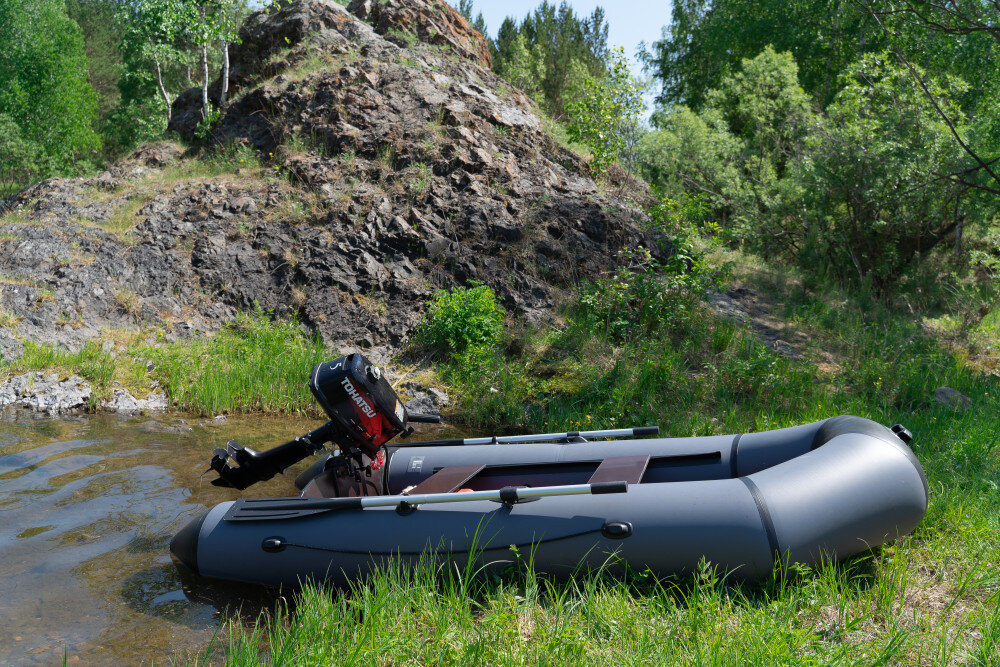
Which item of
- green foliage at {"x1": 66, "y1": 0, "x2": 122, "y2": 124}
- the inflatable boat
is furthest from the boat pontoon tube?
green foliage at {"x1": 66, "y1": 0, "x2": 122, "y2": 124}

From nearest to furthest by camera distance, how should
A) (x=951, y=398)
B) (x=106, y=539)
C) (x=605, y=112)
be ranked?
(x=106, y=539)
(x=951, y=398)
(x=605, y=112)

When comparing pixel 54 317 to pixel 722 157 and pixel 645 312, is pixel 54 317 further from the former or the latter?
pixel 722 157

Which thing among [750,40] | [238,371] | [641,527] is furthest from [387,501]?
[750,40]

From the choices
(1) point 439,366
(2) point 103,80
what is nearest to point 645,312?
(1) point 439,366

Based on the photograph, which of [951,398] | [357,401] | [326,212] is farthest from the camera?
[326,212]

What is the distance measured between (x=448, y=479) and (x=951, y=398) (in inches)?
184

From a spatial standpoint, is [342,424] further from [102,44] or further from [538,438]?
[102,44]

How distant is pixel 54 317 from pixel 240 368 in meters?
2.49

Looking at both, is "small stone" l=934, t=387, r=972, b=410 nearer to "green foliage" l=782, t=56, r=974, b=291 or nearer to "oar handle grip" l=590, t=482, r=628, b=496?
"green foliage" l=782, t=56, r=974, b=291

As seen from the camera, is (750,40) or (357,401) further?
(750,40)

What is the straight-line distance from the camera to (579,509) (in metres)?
3.16

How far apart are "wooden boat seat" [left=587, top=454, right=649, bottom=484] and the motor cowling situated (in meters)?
1.13

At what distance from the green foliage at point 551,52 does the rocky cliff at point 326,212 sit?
8.74 meters

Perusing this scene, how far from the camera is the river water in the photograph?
308cm
